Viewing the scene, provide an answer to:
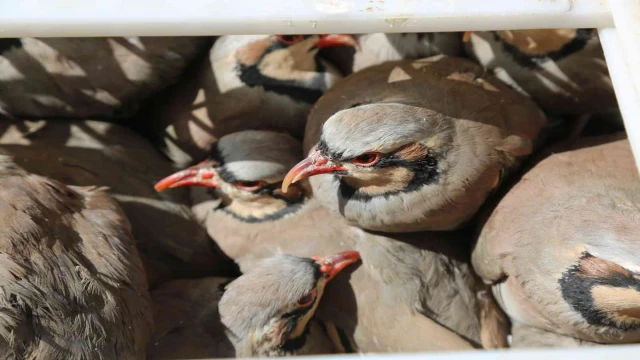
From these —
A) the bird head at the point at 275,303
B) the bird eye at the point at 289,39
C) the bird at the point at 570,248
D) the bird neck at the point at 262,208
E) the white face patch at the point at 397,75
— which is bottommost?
the bird head at the point at 275,303

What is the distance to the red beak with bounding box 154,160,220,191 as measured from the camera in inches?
92.4

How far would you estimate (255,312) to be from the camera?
6.92ft

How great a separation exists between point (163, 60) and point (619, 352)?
180 centimetres

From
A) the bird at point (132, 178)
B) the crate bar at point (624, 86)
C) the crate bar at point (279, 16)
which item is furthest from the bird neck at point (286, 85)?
the crate bar at point (624, 86)

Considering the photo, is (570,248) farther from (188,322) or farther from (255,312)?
(188,322)

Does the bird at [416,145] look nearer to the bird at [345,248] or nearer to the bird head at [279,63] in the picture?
the bird at [345,248]

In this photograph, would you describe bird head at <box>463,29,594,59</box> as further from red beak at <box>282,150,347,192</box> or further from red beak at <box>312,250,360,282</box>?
red beak at <box>312,250,360,282</box>

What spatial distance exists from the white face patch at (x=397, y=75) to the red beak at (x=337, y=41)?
1.28ft

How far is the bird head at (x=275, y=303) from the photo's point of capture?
211cm

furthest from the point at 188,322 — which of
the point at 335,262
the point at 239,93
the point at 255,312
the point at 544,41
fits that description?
the point at 544,41

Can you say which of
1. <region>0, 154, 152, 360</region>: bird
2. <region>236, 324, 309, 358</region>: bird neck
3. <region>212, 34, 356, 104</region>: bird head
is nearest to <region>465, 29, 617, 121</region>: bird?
<region>212, 34, 356, 104</region>: bird head

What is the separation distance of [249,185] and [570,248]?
114cm

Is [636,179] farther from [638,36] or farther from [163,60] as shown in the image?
[163,60]

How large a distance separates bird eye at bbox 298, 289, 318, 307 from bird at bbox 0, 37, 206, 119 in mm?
976
